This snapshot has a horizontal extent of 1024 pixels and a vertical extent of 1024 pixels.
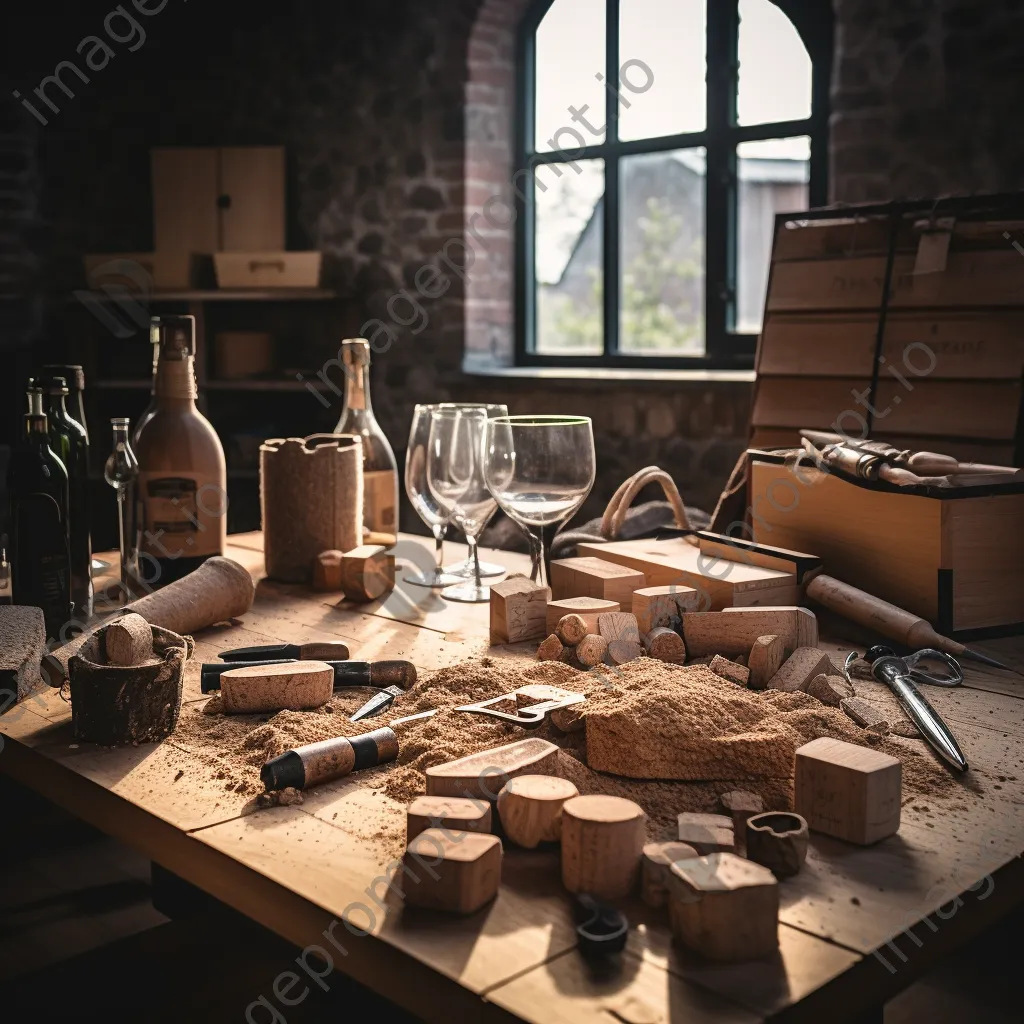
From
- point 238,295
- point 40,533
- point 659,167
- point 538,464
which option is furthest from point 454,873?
point 238,295

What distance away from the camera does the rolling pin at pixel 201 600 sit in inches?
54.4

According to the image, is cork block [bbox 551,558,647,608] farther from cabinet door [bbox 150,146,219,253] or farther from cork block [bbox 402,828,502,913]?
cabinet door [bbox 150,146,219,253]

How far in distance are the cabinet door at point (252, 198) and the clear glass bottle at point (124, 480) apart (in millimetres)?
3619

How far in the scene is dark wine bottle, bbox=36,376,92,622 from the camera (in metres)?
1.53

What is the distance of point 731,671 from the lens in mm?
1154

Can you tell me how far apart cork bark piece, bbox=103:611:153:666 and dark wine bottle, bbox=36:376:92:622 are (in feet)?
1.51

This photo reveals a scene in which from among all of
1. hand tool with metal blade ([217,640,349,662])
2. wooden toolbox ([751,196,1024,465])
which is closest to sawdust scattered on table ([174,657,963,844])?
hand tool with metal blade ([217,640,349,662])

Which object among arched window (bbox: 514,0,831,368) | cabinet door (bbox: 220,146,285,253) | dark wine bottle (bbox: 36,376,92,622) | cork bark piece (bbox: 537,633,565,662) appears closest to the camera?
cork bark piece (bbox: 537,633,565,662)

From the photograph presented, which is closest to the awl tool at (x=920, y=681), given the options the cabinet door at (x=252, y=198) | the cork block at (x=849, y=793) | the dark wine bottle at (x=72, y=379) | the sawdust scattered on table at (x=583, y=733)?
the sawdust scattered on table at (x=583, y=733)

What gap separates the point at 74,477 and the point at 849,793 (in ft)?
4.00

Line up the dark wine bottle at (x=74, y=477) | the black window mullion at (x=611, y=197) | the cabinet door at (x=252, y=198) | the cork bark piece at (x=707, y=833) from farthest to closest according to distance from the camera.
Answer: the cabinet door at (x=252, y=198), the black window mullion at (x=611, y=197), the dark wine bottle at (x=74, y=477), the cork bark piece at (x=707, y=833)

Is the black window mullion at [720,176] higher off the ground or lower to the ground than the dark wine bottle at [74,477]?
higher

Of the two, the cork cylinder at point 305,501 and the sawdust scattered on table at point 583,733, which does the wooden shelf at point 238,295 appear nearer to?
the cork cylinder at point 305,501

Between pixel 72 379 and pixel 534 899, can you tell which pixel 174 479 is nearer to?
pixel 72 379
